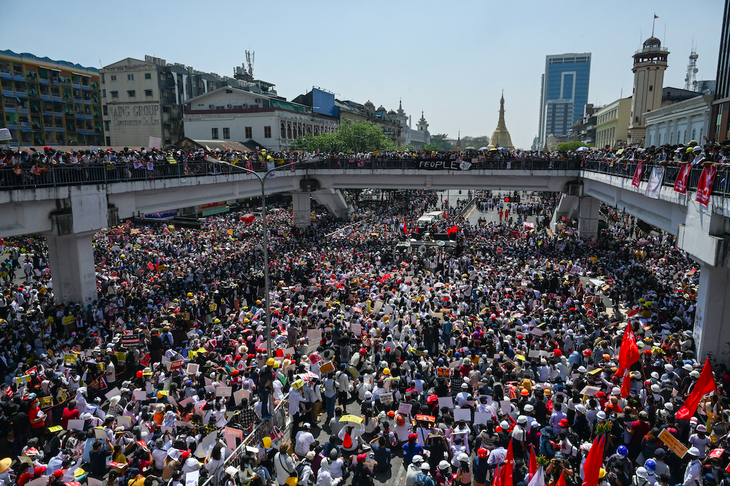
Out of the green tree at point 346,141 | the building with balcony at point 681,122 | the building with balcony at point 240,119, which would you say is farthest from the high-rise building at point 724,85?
the building with balcony at point 240,119

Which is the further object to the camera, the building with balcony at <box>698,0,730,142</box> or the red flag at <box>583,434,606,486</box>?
the building with balcony at <box>698,0,730,142</box>

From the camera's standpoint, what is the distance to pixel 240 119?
59031 millimetres

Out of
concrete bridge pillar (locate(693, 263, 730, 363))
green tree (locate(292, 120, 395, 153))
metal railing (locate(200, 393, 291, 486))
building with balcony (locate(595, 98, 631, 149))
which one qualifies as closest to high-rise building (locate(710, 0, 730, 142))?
green tree (locate(292, 120, 395, 153))

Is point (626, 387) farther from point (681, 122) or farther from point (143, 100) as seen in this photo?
point (143, 100)

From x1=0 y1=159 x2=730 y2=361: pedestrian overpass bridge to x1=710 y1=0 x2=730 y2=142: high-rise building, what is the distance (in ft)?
54.3

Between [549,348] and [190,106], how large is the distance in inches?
2316

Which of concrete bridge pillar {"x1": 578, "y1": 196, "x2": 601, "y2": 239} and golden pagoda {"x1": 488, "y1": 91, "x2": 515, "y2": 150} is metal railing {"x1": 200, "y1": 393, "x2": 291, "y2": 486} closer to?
concrete bridge pillar {"x1": 578, "y1": 196, "x2": 601, "y2": 239}

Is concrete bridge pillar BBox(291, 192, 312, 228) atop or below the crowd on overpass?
atop

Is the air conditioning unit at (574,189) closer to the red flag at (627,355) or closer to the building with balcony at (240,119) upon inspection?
the red flag at (627,355)

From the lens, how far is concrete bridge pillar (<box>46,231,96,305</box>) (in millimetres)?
19562

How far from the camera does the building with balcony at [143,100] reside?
62.1m

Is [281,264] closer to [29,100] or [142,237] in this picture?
[142,237]

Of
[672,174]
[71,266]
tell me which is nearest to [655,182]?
[672,174]

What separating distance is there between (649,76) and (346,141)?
49535 millimetres
